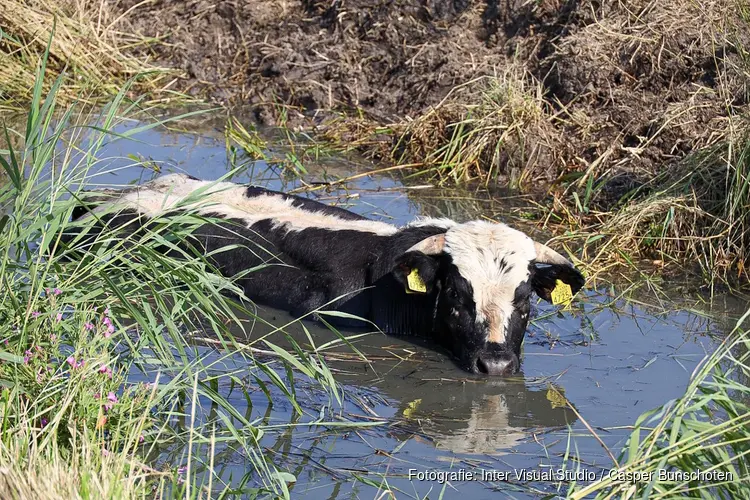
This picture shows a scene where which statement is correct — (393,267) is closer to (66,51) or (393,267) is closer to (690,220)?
(690,220)

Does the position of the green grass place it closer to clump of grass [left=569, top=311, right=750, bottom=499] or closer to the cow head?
clump of grass [left=569, top=311, right=750, bottom=499]

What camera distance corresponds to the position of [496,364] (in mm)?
6582

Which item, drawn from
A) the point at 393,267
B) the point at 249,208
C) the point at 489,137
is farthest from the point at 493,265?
the point at 489,137

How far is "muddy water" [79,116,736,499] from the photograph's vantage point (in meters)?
5.14

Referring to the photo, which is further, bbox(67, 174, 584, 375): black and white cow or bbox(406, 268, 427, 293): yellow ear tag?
bbox(406, 268, 427, 293): yellow ear tag

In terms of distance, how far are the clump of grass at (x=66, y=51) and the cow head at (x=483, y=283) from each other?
19.8 ft

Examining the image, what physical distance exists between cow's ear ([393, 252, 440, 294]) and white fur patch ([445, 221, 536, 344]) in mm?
176

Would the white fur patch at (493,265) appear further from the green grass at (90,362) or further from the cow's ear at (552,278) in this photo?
the green grass at (90,362)

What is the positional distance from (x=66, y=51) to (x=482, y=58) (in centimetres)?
483

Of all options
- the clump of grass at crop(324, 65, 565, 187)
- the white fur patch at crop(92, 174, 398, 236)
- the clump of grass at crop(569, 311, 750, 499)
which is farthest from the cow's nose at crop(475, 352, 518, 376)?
the clump of grass at crop(324, 65, 565, 187)

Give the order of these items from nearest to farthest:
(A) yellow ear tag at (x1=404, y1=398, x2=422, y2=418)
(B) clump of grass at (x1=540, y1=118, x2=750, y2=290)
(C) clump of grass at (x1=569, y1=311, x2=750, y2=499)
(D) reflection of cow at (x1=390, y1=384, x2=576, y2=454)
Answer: (C) clump of grass at (x1=569, y1=311, x2=750, y2=499) < (D) reflection of cow at (x1=390, y1=384, x2=576, y2=454) < (A) yellow ear tag at (x1=404, y1=398, x2=422, y2=418) < (B) clump of grass at (x1=540, y1=118, x2=750, y2=290)

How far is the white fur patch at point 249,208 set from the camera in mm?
7812

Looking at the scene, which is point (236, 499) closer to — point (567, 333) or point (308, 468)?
point (308, 468)

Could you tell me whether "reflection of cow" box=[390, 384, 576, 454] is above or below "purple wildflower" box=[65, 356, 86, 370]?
below
